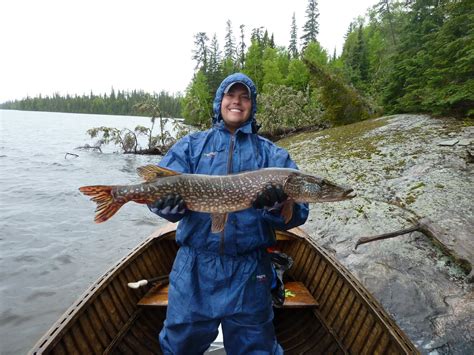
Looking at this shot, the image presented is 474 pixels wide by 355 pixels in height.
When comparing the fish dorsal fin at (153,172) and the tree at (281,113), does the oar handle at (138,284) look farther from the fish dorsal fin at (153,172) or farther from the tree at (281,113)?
the tree at (281,113)

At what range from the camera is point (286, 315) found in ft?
13.4

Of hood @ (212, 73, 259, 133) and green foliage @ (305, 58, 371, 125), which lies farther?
green foliage @ (305, 58, 371, 125)

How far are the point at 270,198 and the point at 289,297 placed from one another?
77.1 inches

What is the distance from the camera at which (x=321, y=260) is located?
4266 mm

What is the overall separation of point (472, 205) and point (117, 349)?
7042mm

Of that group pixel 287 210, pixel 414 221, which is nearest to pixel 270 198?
pixel 287 210

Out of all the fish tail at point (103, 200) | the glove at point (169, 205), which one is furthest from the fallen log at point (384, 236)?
the fish tail at point (103, 200)

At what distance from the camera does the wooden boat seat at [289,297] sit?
377 centimetres

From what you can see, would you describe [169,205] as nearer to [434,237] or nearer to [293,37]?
[434,237]

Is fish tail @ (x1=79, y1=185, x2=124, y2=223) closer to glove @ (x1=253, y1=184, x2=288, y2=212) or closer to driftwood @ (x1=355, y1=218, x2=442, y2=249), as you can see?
glove @ (x1=253, y1=184, x2=288, y2=212)

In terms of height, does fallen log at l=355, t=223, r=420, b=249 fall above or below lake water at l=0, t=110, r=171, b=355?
above

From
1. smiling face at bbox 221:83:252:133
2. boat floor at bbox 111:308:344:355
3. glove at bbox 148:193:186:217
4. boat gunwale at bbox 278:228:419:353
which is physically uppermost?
smiling face at bbox 221:83:252:133

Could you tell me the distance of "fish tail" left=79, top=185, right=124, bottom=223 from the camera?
8.67 feet

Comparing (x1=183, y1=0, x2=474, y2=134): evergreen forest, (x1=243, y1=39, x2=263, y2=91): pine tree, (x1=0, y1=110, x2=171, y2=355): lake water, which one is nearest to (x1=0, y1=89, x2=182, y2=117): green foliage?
(x1=243, y1=39, x2=263, y2=91): pine tree
